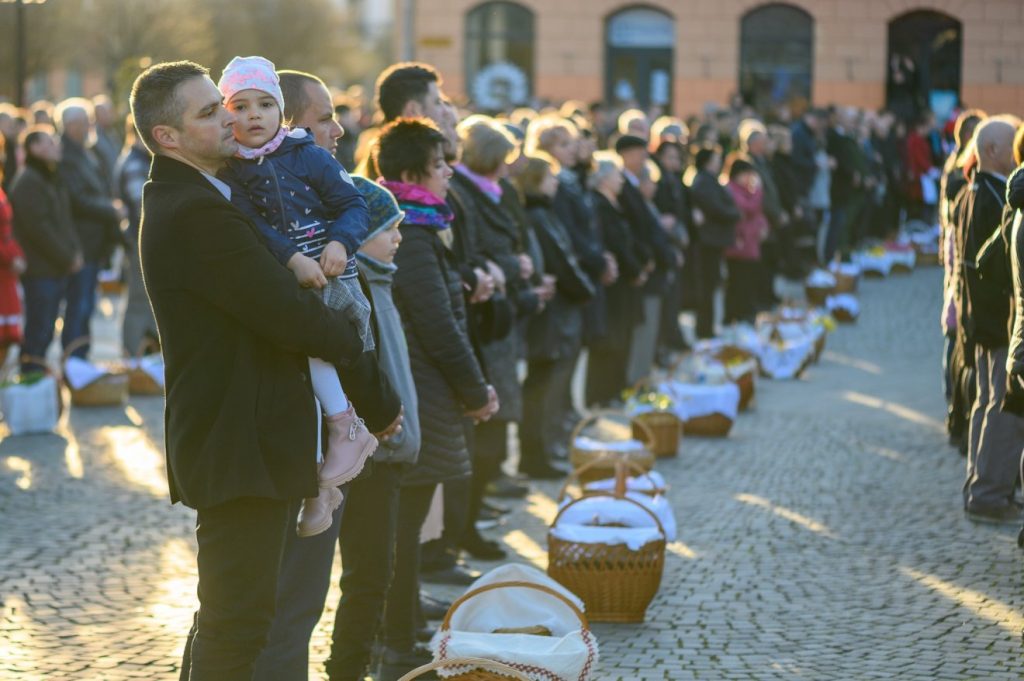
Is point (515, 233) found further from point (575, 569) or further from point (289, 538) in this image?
point (289, 538)

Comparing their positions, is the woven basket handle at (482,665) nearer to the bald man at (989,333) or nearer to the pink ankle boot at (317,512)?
the pink ankle boot at (317,512)

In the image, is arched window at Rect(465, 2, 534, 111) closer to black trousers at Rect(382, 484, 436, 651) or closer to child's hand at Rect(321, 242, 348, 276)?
black trousers at Rect(382, 484, 436, 651)

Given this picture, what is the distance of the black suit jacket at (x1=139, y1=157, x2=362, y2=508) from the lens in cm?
457

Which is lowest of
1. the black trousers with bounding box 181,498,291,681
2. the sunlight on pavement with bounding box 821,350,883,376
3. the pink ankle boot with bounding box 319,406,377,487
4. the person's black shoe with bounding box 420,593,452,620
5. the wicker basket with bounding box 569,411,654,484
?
the sunlight on pavement with bounding box 821,350,883,376

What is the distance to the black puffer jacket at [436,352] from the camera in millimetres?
6641

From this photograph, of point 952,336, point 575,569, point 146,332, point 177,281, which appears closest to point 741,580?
point 575,569

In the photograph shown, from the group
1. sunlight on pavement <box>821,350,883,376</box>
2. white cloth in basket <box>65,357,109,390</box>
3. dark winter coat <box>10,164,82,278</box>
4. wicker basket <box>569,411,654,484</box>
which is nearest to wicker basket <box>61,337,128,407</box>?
white cloth in basket <box>65,357,109,390</box>

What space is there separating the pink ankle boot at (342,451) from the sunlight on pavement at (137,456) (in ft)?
17.7

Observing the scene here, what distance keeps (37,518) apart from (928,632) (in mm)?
4601

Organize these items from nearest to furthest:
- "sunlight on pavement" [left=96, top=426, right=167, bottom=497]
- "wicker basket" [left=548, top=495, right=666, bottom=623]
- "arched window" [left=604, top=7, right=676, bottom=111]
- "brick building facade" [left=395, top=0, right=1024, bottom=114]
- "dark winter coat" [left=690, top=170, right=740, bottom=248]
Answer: "wicker basket" [left=548, top=495, right=666, bottom=623] → "sunlight on pavement" [left=96, top=426, right=167, bottom=497] → "dark winter coat" [left=690, top=170, right=740, bottom=248] → "brick building facade" [left=395, top=0, right=1024, bottom=114] → "arched window" [left=604, top=7, right=676, bottom=111]

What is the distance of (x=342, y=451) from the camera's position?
193 inches

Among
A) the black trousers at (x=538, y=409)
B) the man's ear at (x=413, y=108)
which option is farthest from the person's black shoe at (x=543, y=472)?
the man's ear at (x=413, y=108)

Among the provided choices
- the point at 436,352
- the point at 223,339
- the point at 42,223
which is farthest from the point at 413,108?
the point at 42,223

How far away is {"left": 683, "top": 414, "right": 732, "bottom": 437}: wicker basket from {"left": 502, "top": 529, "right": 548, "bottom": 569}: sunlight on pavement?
11.5 feet
